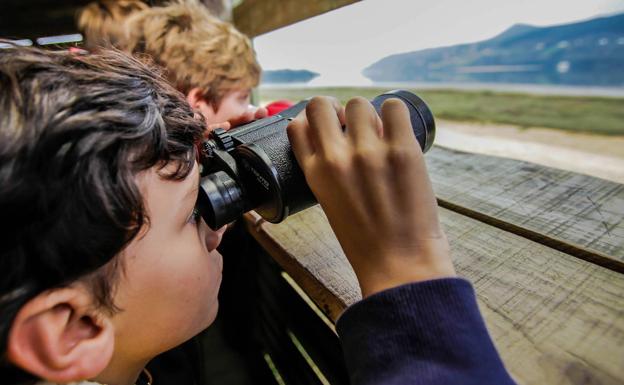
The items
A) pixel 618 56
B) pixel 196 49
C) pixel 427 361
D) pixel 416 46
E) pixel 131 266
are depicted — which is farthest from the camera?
pixel 196 49

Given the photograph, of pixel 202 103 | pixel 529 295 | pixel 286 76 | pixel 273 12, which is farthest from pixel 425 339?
pixel 286 76

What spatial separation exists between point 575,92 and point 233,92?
1.49 m

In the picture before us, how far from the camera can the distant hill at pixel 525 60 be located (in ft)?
3.88

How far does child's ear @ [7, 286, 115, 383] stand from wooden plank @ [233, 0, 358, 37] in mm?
782

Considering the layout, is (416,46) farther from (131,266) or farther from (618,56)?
(131,266)

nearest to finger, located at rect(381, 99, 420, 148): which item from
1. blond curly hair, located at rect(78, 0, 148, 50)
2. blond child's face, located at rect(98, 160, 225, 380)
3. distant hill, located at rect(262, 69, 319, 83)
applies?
blond child's face, located at rect(98, 160, 225, 380)

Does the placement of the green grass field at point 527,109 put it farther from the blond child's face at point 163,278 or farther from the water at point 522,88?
the blond child's face at point 163,278

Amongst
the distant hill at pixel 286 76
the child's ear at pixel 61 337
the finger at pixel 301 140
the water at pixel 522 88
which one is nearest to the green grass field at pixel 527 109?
the water at pixel 522 88

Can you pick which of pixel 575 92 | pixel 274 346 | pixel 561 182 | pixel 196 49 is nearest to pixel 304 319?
pixel 274 346

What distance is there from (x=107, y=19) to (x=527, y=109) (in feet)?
6.34

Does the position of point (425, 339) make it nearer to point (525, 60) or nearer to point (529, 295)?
point (529, 295)

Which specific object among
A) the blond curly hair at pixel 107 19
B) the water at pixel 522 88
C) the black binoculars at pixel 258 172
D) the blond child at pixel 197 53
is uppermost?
the blond curly hair at pixel 107 19

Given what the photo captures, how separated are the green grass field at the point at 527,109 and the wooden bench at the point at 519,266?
50cm

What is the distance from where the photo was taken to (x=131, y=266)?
1.33 feet
